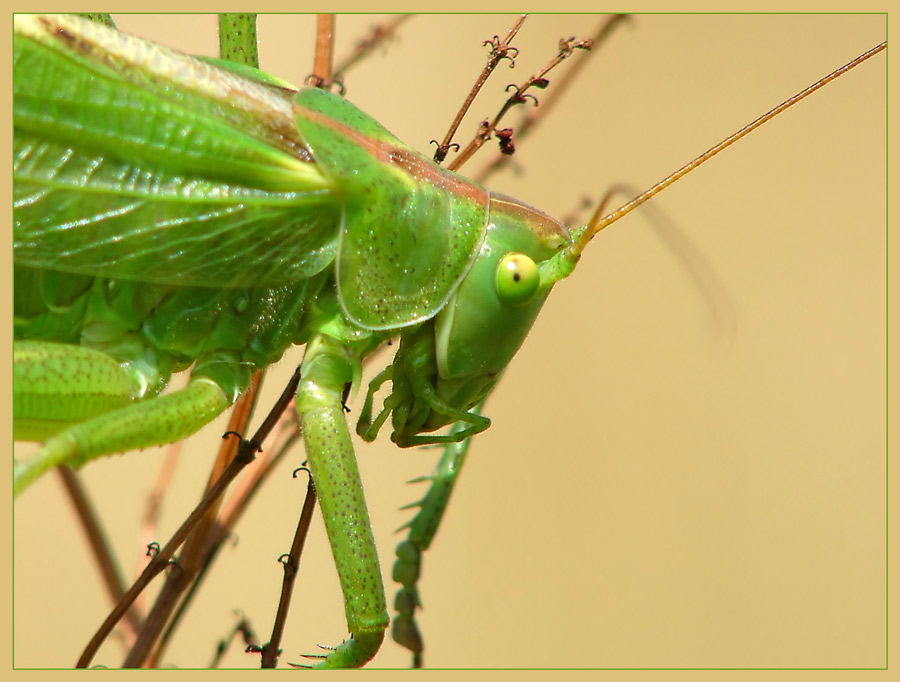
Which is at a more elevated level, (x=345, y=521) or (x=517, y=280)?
(x=517, y=280)

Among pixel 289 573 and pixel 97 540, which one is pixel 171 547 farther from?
pixel 97 540

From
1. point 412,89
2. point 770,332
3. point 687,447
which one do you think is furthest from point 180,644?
point 770,332

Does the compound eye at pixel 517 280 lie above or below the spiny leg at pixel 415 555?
above

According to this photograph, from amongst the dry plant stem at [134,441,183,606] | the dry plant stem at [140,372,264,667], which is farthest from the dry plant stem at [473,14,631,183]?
the dry plant stem at [134,441,183,606]

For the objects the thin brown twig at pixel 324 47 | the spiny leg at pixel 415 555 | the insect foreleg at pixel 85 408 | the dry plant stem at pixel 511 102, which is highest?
the thin brown twig at pixel 324 47

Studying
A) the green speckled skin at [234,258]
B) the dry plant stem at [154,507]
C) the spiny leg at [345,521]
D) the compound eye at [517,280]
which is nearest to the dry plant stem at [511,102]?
the green speckled skin at [234,258]

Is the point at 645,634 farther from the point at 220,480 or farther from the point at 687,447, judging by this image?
the point at 220,480

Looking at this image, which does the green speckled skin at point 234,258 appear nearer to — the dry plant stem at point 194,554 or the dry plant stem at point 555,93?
the dry plant stem at point 194,554

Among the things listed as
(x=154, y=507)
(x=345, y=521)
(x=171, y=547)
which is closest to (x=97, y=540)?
(x=154, y=507)
